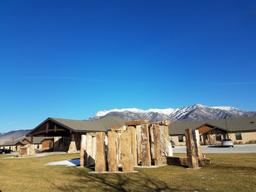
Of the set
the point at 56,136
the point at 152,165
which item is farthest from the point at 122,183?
the point at 56,136

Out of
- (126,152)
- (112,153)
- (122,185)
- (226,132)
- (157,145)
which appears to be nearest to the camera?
(122,185)

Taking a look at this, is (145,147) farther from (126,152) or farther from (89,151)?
(89,151)

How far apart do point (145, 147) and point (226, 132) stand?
4218 centimetres

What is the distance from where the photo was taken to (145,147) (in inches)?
546

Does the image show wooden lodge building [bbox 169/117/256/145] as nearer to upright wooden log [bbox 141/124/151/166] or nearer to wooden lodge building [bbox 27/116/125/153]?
wooden lodge building [bbox 27/116/125/153]

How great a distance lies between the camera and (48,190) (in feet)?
26.5

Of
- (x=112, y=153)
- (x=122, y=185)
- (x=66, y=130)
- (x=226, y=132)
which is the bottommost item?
(x=122, y=185)

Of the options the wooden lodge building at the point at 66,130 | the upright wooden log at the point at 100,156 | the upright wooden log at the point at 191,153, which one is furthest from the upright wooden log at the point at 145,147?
the wooden lodge building at the point at 66,130

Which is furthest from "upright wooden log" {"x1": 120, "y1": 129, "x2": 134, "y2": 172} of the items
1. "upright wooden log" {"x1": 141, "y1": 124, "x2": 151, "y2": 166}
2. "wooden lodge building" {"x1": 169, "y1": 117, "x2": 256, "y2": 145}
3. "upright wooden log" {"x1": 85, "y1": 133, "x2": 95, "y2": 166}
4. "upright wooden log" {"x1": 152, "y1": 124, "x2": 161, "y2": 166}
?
"wooden lodge building" {"x1": 169, "y1": 117, "x2": 256, "y2": 145}

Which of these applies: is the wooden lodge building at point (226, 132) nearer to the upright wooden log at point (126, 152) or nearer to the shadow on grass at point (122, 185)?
the upright wooden log at point (126, 152)

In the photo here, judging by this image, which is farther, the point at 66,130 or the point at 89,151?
the point at 66,130

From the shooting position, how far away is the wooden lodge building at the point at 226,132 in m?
50.1

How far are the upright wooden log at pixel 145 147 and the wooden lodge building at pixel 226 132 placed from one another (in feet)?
Result: 135

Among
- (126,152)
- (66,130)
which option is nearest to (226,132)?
(66,130)
